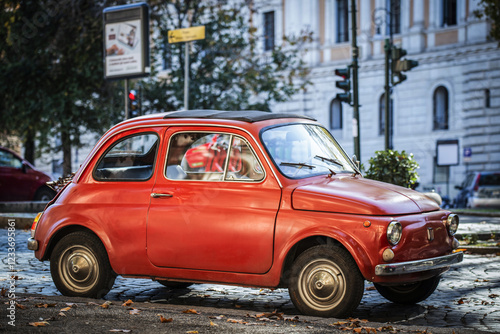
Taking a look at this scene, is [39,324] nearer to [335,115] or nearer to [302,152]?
[302,152]

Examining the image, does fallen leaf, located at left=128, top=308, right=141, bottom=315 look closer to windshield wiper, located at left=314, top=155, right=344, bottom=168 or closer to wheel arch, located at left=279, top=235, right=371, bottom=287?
wheel arch, located at left=279, top=235, right=371, bottom=287

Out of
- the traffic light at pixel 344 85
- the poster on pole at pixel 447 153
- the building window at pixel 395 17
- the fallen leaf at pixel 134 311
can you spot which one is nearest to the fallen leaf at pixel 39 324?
the fallen leaf at pixel 134 311

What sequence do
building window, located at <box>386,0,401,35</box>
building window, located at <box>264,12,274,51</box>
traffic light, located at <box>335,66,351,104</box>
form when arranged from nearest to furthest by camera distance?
traffic light, located at <box>335,66,351,104</box> → building window, located at <box>386,0,401,35</box> → building window, located at <box>264,12,274,51</box>

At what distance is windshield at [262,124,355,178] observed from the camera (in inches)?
268

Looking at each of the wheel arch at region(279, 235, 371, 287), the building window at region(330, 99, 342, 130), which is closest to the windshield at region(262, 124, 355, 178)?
the wheel arch at region(279, 235, 371, 287)

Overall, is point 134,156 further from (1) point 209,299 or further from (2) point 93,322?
→ (2) point 93,322

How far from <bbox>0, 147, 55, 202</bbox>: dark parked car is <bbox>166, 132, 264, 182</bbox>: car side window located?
1297 centimetres

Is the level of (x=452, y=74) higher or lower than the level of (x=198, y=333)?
higher

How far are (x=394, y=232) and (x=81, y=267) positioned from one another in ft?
9.78

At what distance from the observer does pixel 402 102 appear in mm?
37750

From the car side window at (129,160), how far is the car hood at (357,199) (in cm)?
158

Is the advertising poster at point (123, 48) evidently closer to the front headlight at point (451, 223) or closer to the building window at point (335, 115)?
the front headlight at point (451, 223)

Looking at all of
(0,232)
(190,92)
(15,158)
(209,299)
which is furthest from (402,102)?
(209,299)

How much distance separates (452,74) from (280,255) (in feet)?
104
